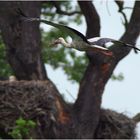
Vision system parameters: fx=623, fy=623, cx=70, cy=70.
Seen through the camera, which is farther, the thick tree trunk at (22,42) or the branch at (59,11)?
the branch at (59,11)

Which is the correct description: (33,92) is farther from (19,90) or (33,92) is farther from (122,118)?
(122,118)

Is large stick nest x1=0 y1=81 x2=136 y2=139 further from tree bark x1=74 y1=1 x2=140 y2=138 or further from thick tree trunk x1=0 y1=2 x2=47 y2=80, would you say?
tree bark x1=74 y1=1 x2=140 y2=138

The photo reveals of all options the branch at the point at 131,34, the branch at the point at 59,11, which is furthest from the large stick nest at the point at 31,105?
the branch at the point at 59,11

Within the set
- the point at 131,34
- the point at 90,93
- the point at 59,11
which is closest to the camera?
the point at 131,34

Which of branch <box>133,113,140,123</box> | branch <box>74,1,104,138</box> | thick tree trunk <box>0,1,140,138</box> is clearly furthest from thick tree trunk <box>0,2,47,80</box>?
branch <box>133,113,140,123</box>

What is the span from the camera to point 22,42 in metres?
5.79

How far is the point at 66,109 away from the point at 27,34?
32.4 inches

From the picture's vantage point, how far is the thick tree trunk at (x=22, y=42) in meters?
5.77

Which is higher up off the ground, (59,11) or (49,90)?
(59,11)

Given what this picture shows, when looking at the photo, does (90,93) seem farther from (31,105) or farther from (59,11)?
(59,11)

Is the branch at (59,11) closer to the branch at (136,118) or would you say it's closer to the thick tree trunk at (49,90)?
the thick tree trunk at (49,90)

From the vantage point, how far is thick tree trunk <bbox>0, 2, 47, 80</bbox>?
18.9ft

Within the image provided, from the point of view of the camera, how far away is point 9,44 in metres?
5.81

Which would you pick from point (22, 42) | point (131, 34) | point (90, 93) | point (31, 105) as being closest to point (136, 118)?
point (90, 93)
